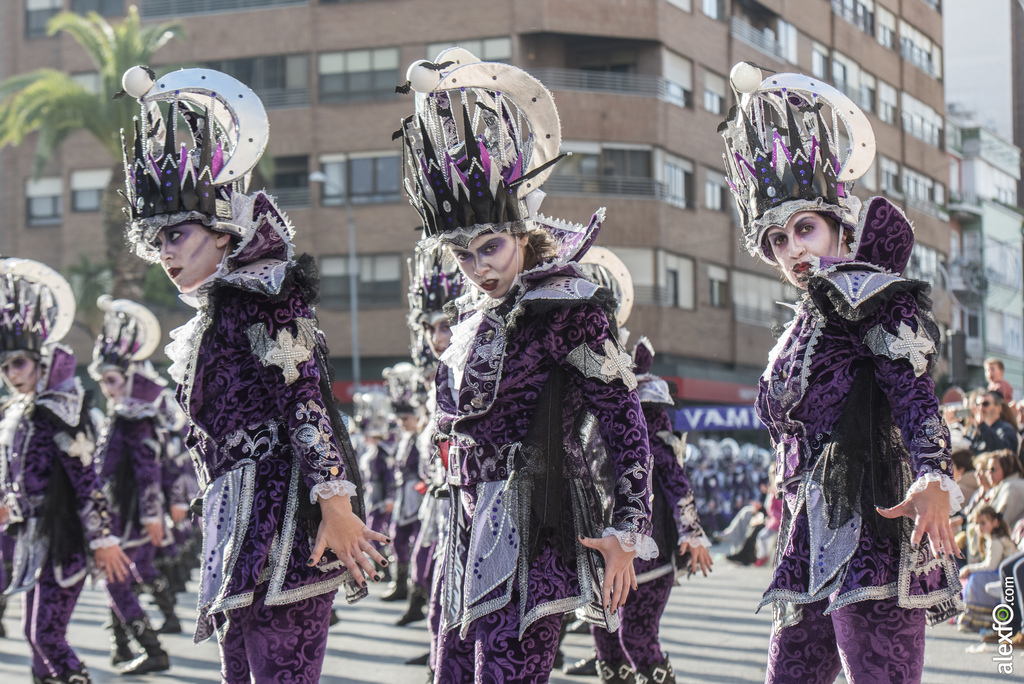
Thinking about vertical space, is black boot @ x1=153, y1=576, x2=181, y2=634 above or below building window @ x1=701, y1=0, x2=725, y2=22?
below

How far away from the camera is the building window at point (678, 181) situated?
36344mm

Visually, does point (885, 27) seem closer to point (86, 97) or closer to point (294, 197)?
point (294, 197)

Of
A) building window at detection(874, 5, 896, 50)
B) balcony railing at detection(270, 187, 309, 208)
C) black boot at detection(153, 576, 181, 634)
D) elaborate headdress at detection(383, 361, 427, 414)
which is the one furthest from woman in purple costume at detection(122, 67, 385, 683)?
building window at detection(874, 5, 896, 50)

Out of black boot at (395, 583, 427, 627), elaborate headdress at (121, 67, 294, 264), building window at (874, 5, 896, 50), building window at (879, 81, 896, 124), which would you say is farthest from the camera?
building window at (874, 5, 896, 50)

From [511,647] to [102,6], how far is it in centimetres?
3866

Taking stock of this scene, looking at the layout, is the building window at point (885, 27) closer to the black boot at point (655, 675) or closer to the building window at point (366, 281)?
the building window at point (366, 281)

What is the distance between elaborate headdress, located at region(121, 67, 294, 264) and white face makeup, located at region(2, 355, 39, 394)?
124 inches

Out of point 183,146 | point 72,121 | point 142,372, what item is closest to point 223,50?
point 72,121

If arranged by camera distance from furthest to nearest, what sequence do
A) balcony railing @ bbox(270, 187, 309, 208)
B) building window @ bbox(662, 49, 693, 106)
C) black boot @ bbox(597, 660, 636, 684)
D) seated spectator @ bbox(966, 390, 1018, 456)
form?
balcony railing @ bbox(270, 187, 309, 208), building window @ bbox(662, 49, 693, 106), seated spectator @ bbox(966, 390, 1018, 456), black boot @ bbox(597, 660, 636, 684)

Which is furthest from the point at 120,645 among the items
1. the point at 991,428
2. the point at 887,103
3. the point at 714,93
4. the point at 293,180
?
the point at 887,103

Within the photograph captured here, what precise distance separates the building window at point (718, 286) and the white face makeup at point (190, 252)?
33.9 metres

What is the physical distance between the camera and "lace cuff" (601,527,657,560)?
3.94 metres

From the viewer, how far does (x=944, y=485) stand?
4.07m

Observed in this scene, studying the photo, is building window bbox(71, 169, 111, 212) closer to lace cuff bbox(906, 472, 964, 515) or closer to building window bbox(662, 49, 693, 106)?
building window bbox(662, 49, 693, 106)
